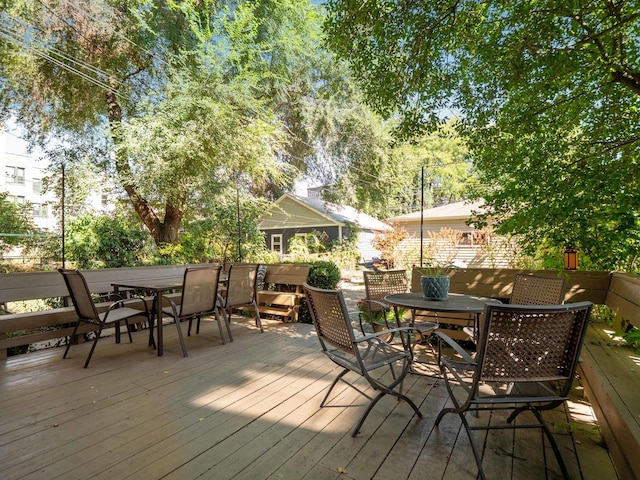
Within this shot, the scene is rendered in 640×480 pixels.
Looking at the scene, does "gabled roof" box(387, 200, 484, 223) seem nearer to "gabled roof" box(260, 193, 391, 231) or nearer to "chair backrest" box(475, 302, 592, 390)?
"gabled roof" box(260, 193, 391, 231)

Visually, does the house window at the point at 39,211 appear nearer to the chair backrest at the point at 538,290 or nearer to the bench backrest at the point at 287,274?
the bench backrest at the point at 287,274

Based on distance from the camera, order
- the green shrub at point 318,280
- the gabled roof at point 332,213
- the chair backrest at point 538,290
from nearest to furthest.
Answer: the chair backrest at point 538,290
the green shrub at point 318,280
the gabled roof at point 332,213

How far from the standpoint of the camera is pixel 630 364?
2277 mm

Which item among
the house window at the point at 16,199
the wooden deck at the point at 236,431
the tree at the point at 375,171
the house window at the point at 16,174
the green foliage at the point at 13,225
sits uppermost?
the tree at the point at 375,171

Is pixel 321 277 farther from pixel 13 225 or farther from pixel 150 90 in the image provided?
pixel 13 225

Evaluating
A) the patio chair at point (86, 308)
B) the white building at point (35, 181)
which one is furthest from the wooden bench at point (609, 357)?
the white building at point (35, 181)

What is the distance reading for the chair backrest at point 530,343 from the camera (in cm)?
160

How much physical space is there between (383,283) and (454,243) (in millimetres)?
5727

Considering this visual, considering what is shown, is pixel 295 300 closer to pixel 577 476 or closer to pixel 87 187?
pixel 577 476

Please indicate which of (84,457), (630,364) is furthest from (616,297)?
(84,457)

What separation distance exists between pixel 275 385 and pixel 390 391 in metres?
1.11

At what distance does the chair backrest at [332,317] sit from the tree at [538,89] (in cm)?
211

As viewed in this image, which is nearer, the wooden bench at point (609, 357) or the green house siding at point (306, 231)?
the wooden bench at point (609, 357)

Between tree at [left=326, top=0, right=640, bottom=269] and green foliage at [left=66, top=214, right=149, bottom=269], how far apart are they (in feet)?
18.3
